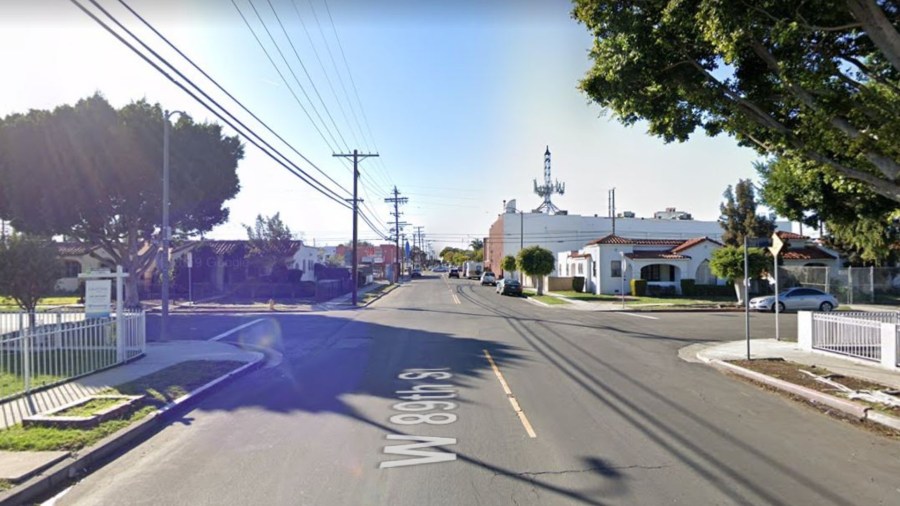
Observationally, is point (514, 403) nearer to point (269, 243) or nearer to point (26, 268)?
point (26, 268)

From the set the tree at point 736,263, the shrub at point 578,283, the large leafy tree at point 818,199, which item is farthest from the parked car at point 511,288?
the large leafy tree at point 818,199

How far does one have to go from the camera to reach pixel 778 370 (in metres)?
11.0

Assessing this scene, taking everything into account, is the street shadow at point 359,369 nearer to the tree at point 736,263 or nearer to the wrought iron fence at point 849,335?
the wrought iron fence at point 849,335

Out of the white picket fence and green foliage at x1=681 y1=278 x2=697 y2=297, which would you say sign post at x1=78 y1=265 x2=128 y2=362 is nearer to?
the white picket fence

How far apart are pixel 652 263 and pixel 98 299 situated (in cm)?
3613

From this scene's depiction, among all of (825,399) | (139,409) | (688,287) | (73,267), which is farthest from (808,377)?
(73,267)

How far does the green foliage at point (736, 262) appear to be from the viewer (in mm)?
29062

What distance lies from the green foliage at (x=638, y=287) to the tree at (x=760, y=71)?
28731 millimetres

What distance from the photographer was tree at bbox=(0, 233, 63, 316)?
14062mm

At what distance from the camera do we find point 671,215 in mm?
90500

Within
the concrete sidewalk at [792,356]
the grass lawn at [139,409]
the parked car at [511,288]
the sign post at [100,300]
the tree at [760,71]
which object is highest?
the tree at [760,71]

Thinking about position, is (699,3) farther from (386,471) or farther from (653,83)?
(386,471)

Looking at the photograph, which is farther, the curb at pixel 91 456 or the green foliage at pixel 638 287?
the green foliage at pixel 638 287

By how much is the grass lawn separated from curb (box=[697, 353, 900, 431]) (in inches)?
378
